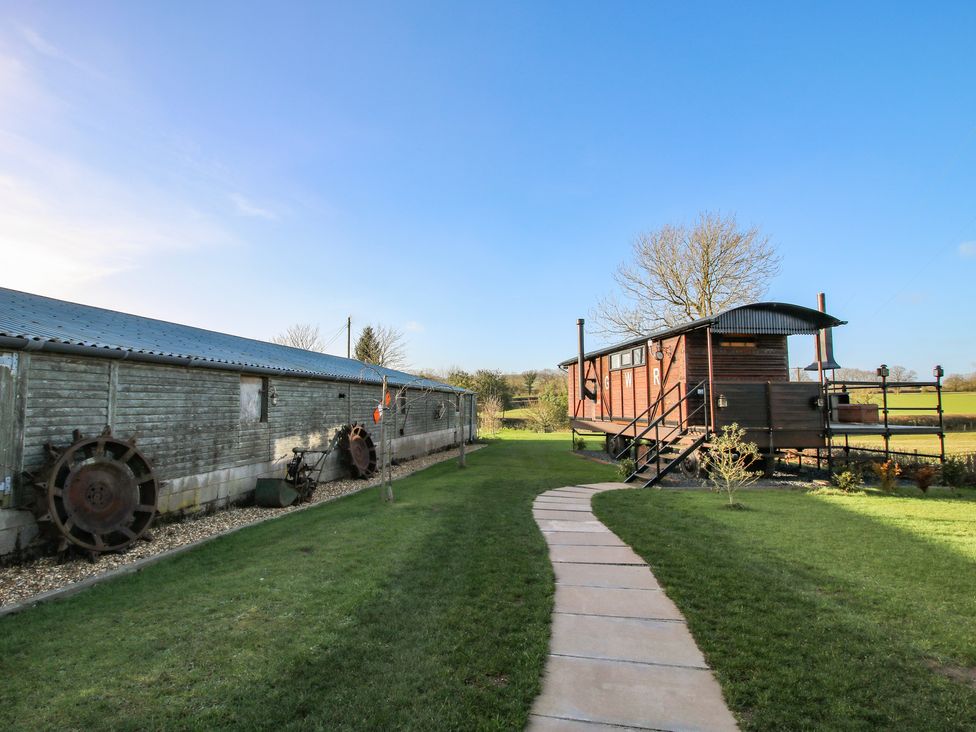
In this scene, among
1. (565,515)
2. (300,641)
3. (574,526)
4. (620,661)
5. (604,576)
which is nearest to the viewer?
(620,661)

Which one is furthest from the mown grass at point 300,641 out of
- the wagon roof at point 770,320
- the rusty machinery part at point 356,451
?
the wagon roof at point 770,320

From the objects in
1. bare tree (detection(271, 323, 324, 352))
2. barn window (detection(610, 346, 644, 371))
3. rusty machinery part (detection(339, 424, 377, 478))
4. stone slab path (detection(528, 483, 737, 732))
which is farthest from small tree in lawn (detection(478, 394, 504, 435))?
stone slab path (detection(528, 483, 737, 732))

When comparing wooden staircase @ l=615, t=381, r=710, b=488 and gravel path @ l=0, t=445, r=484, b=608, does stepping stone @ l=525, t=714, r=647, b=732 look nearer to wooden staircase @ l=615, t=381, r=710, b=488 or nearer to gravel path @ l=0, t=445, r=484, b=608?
gravel path @ l=0, t=445, r=484, b=608

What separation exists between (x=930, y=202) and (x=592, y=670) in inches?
653

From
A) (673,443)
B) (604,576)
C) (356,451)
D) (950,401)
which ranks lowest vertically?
(604,576)

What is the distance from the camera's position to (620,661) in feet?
9.69

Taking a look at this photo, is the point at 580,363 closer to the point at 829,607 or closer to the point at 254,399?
the point at 254,399

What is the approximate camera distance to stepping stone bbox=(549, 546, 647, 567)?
509 cm

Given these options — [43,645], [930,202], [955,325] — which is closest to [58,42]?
[43,645]

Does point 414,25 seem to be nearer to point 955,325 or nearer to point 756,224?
point 955,325

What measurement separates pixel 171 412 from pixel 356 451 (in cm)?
556

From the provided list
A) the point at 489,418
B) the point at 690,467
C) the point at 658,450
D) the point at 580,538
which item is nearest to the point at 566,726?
the point at 580,538

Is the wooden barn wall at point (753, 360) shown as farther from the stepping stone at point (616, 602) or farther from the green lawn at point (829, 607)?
the stepping stone at point (616, 602)

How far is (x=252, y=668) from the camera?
2.90 meters
